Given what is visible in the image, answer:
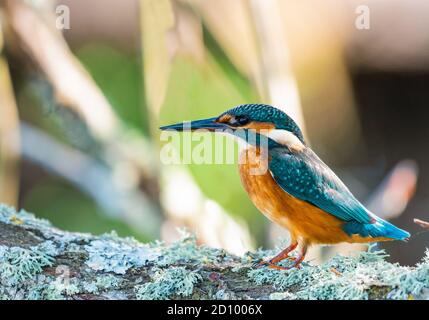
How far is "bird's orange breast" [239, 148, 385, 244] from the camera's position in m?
1.61

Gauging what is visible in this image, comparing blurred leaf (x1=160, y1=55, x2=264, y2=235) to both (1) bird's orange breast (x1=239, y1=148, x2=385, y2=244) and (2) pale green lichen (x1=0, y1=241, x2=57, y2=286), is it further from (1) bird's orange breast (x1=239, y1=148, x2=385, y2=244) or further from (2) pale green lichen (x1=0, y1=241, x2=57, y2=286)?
(2) pale green lichen (x1=0, y1=241, x2=57, y2=286)

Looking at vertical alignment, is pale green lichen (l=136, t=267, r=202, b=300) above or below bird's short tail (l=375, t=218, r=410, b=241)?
below

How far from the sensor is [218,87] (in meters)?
2.67

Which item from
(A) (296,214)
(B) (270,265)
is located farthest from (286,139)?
(B) (270,265)

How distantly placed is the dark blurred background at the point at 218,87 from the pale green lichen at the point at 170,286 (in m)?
1.10

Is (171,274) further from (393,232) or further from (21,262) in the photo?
(393,232)

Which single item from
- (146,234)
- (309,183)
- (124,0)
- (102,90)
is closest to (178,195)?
(146,234)

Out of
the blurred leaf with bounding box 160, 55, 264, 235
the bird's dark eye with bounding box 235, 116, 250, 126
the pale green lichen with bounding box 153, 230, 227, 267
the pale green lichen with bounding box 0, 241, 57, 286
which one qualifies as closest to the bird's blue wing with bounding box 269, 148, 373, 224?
the bird's dark eye with bounding box 235, 116, 250, 126

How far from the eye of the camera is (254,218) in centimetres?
295

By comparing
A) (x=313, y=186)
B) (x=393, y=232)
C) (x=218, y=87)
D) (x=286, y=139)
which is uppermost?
(x=218, y=87)

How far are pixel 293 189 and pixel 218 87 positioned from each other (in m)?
1.12

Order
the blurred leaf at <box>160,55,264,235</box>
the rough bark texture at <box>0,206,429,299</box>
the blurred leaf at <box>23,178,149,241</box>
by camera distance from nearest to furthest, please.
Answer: the rough bark texture at <box>0,206,429,299</box>
the blurred leaf at <box>160,55,264,235</box>
the blurred leaf at <box>23,178,149,241</box>

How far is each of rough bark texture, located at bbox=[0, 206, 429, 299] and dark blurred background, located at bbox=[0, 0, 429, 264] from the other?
1.01 meters

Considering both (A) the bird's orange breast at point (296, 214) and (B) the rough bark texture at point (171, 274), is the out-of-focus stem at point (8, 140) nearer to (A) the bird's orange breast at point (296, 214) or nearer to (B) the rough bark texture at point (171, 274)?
(B) the rough bark texture at point (171, 274)
